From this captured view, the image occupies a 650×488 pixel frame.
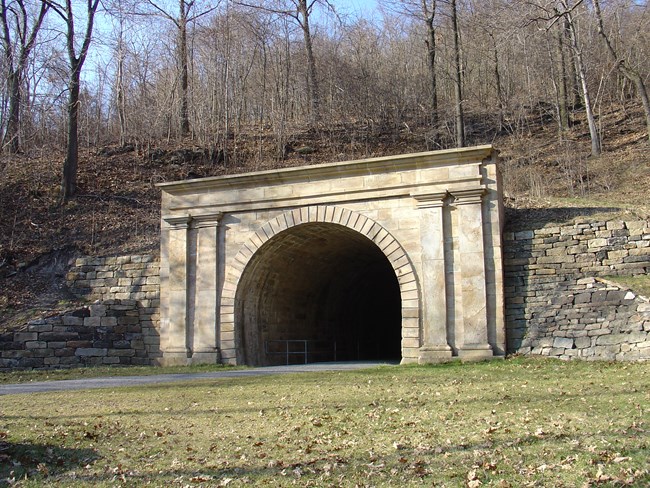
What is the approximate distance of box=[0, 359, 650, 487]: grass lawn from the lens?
6504 millimetres

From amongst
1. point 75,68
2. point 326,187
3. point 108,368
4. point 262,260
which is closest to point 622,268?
point 326,187

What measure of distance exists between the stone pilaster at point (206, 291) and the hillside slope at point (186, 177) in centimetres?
289

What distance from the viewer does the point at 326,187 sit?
56.1 feet

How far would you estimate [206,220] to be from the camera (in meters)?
18.1

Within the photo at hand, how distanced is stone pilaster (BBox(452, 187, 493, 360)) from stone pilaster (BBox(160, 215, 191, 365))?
6.98m

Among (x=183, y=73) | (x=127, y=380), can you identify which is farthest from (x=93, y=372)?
(x=183, y=73)

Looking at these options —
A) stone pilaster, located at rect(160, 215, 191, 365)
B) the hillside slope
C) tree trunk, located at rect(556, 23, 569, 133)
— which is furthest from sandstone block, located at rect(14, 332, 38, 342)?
tree trunk, located at rect(556, 23, 569, 133)

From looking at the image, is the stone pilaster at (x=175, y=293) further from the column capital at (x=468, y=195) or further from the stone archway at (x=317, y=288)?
the column capital at (x=468, y=195)

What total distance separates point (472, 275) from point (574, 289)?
2.19m

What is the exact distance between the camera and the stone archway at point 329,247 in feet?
51.3

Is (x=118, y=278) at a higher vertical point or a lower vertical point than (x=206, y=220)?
lower

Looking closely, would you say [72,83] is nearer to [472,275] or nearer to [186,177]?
[186,177]

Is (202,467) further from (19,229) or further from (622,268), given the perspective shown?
(19,229)

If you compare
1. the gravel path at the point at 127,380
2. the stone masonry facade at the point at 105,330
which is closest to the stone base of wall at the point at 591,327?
the gravel path at the point at 127,380
